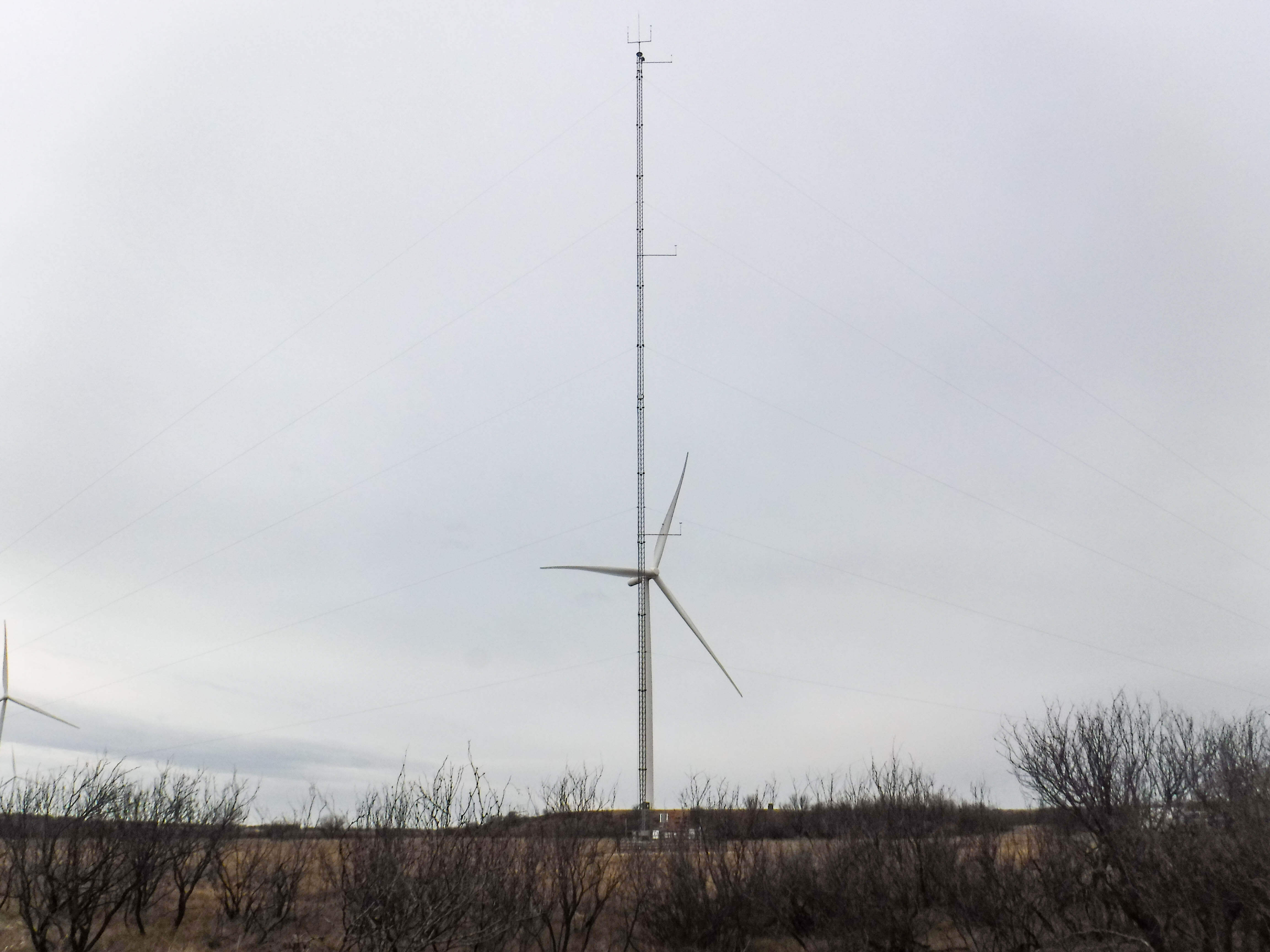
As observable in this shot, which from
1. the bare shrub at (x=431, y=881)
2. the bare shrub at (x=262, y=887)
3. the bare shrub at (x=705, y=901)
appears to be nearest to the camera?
the bare shrub at (x=431, y=881)

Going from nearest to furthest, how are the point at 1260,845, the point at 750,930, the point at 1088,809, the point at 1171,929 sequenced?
the point at 1260,845 → the point at 1171,929 → the point at 1088,809 → the point at 750,930

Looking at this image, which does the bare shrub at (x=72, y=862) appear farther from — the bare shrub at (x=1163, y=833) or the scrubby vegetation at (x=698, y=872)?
the bare shrub at (x=1163, y=833)

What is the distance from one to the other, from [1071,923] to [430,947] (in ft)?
71.9

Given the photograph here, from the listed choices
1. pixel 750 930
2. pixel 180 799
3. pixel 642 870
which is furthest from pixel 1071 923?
pixel 180 799

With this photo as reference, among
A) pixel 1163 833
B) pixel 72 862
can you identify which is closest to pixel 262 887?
pixel 72 862

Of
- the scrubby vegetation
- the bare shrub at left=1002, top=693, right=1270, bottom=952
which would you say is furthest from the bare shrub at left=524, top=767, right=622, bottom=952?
the bare shrub at left=1002, top=693, right=1270, bottom=952

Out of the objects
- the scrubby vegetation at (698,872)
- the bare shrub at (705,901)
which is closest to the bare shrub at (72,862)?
the scrubby vegetation at (698,872)

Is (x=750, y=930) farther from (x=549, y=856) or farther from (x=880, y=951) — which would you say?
(x=549, y=856)

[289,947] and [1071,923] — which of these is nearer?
[1071,923]

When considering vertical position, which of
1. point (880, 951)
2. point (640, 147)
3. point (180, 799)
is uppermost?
point (640, 147)

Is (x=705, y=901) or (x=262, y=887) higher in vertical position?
(x=262, y=887)

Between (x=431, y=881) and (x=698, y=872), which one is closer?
(x=431, y=881)

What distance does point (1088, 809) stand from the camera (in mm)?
35750

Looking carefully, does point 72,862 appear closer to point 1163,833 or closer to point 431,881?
point 431,881
